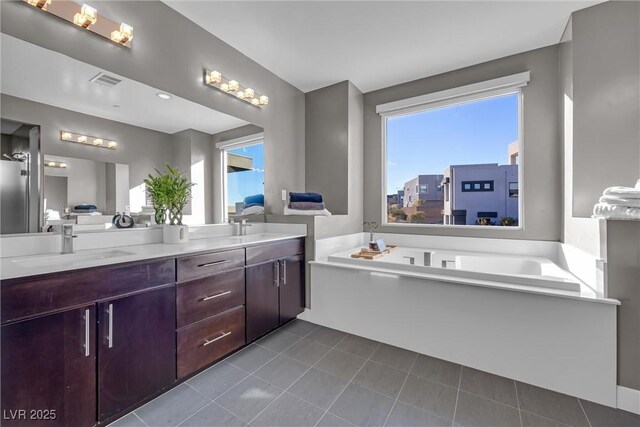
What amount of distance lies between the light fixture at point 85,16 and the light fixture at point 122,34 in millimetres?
119

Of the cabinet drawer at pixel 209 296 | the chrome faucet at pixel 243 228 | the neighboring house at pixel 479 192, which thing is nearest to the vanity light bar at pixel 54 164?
the cabinet drawer at pixel 209 296

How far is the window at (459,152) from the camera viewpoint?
2.62 metres

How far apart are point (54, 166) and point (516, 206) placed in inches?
145

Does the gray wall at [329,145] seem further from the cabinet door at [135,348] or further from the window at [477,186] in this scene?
the cabinet door at [135,348]

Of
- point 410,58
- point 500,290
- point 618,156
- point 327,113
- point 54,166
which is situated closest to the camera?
point 54,166

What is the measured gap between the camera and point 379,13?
2.03m

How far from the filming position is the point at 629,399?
143 centimetres

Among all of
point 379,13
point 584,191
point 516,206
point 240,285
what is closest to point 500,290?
point 584,191

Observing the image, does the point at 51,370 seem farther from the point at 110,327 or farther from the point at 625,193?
the point at 625,193

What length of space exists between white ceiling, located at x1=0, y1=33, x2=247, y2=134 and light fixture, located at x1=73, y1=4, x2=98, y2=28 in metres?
0.22

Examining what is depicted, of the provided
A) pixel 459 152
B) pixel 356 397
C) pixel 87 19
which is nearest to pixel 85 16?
pixel 87 19

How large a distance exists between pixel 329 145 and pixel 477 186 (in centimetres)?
169

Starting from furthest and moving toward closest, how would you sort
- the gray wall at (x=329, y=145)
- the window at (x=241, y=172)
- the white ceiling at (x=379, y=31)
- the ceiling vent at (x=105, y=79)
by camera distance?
the gray wall at (x=329, y=145) < the window at (x=241, y=172) < the white ceiling at (x=379, y=31) < the ceiling vent at (x=105, y=79)

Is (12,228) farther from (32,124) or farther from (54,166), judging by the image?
(32,124)
